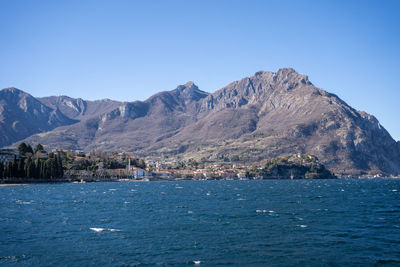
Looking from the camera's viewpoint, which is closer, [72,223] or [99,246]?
[99,246]

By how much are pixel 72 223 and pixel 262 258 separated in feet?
107

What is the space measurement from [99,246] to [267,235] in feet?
66.9

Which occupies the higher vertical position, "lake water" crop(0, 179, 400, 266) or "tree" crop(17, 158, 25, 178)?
"tree" crop(17, 158, 25, 178)

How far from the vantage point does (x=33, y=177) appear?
198 metres

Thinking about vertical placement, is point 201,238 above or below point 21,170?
below

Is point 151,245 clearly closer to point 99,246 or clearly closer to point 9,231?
point 99,246

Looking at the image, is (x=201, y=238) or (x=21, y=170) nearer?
(x=201, y=238)

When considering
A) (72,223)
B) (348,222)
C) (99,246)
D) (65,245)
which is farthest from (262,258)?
(72,223)

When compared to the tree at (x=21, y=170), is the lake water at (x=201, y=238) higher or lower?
lower

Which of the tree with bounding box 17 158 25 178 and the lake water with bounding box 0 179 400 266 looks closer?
the lake water with bounding box 0 179 400 266

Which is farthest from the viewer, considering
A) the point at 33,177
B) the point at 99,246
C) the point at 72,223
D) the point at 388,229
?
the point at 33,177

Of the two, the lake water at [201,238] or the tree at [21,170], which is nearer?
the lake water at [201,238]

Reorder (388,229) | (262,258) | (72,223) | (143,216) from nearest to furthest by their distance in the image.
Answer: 1. (262,258)
2. (388,229)
3. (72,223)
4. (143,216)

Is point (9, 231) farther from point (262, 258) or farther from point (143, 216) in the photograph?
point (262, 258)
